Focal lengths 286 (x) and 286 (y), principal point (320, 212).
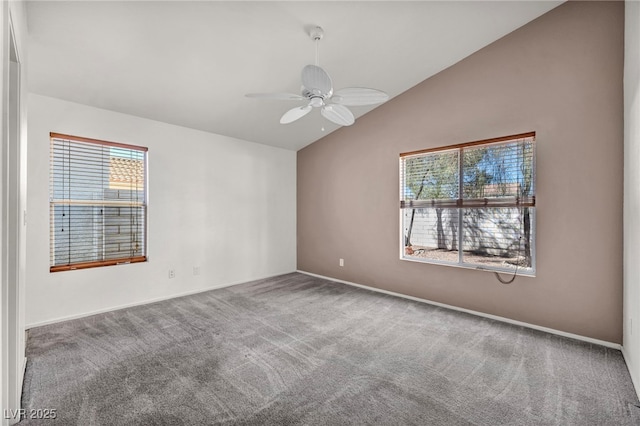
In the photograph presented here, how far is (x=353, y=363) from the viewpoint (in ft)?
7.79

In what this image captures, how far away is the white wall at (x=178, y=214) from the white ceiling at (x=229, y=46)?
322 millimetres

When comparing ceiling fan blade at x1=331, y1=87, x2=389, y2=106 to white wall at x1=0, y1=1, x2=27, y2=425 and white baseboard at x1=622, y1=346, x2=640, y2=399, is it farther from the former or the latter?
white baseboard at x1=622, y1=346, x2=640, y2=399

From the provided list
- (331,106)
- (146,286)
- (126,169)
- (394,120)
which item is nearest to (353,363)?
(331,106)

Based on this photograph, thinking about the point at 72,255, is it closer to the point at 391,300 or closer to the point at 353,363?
the point at 353,363

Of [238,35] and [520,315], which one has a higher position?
[238,35]

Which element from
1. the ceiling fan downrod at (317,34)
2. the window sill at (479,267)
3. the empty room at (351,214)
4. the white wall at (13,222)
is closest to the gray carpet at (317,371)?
the empty room at (351,214)

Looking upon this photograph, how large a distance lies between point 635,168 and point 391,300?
2778mm

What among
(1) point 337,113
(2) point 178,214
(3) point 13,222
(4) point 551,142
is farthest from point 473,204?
(3) point 13,222

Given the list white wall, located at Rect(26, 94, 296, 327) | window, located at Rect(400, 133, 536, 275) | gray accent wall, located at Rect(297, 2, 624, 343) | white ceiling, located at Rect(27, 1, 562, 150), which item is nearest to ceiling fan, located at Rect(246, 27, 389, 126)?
white ceiling, located at Rect(27, 1, 562, 150)

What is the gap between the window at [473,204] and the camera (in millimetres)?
3119

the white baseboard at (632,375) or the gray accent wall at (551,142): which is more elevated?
the gray accent wall at (551,142)

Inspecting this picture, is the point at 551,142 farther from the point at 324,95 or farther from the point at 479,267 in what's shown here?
the point at 324,95

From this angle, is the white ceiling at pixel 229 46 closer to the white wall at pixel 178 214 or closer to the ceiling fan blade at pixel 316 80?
the white wall at pixel 178 214

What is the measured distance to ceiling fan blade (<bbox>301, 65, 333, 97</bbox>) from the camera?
7.28 feet
